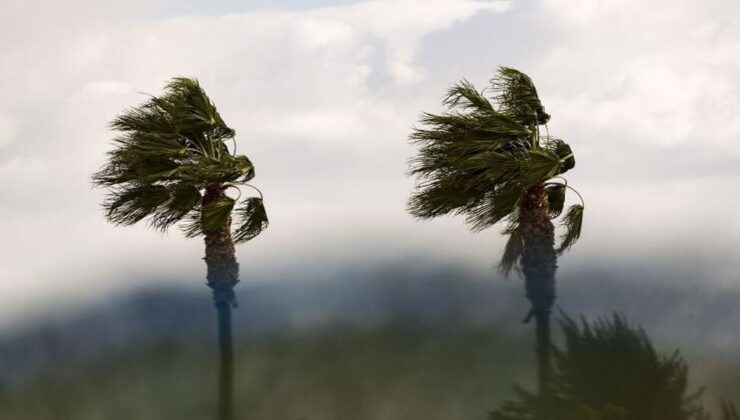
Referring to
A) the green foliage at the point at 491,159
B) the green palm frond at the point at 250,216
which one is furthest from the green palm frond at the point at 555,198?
the green palm frond at the point at 250,216

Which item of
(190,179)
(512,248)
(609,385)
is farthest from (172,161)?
(609,385)

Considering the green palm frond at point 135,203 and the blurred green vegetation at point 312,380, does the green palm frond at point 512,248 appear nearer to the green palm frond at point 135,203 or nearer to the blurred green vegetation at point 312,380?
the blurred green vegetation at point 312,380

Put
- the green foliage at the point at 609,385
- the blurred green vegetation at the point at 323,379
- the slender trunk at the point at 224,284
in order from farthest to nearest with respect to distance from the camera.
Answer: the blurred green vegetation at the point at 323,379
the slender trunk at the point at 224,284
the green foliage at the point at 609,385

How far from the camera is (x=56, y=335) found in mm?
20578

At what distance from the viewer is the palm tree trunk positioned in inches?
711

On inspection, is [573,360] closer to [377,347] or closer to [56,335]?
[377,347]

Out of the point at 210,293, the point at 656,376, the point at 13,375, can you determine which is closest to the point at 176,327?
the point at 210,293

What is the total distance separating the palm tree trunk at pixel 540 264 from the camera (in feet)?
59.2

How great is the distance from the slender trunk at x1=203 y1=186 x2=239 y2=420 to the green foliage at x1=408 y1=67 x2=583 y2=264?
352 cm

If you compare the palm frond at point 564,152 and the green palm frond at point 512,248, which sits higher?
the palm frond at point 564,152

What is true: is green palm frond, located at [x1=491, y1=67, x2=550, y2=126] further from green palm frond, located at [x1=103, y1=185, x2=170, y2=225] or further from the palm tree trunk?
green palm frond, located at [x1=103, y1=185, x2=170, y2=225]

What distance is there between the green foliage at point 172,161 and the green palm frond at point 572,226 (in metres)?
5.68

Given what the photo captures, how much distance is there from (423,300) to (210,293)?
431 cm

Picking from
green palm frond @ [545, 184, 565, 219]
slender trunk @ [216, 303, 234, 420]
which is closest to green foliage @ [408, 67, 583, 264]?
green palm frond @ [545, 184, 565, 219]
